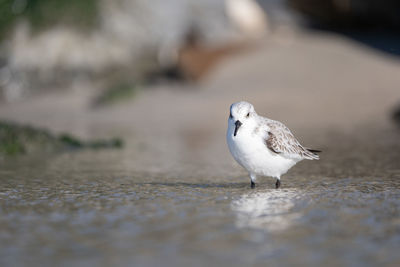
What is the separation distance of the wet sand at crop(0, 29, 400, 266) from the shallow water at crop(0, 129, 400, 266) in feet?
0.05

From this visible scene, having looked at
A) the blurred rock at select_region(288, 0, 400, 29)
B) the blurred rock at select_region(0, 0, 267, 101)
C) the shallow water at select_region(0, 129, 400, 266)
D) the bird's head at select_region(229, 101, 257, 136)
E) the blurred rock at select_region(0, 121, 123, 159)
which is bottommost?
the shallow water at select_region(0, 129, 400, 266)

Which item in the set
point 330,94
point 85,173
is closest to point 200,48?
point 330,94

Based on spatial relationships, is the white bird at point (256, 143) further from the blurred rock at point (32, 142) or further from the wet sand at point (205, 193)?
the blurred rock at point (32, 142)

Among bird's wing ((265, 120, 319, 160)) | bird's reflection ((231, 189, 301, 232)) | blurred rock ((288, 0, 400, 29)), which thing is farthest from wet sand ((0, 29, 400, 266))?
blurred rock ((288, 0, 400, 29))

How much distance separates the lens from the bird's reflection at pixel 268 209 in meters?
5.88

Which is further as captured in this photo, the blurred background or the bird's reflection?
the bird's reflection

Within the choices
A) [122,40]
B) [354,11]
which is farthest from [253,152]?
[354,11]

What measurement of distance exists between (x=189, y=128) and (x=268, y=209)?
1067 centimetres

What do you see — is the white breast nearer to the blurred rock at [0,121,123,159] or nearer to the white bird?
the white bird

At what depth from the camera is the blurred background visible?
5387 millimetres

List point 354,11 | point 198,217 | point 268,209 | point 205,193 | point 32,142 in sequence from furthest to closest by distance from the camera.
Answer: point 354,11 → point 32,142 → point 205,193 → point 268,209 → point 198,217

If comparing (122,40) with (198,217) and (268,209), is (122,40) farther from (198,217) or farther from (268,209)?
(198,217)

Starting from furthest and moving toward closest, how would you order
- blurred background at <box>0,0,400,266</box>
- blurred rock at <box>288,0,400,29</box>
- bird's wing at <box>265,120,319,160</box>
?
1. blurred rock at <box>288,0,400,29</box>
2. bird's wing at <box>265,120,319,160</box>
3. blurred background at <box>0,0,400,266</box>

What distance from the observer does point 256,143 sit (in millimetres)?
7453
